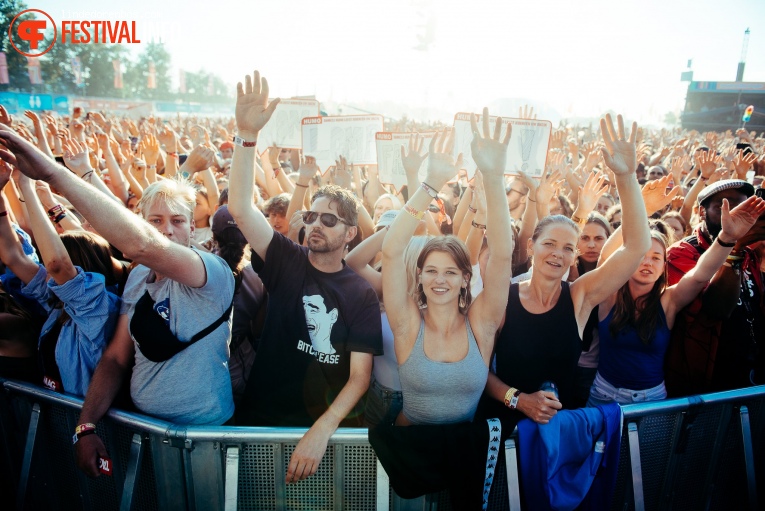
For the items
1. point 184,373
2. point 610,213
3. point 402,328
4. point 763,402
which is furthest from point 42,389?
point 610,213

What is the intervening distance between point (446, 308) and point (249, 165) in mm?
1279

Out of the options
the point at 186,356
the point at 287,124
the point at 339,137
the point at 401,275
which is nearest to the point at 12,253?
the point at 186,356

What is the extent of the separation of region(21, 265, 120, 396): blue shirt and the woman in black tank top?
2050 millimetres

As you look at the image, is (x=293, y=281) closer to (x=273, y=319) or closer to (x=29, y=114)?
(x=273, y=319)

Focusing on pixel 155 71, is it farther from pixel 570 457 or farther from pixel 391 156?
pixel 570 457

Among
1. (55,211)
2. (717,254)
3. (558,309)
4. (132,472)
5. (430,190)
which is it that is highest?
(430,190)

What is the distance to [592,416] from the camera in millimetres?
2174

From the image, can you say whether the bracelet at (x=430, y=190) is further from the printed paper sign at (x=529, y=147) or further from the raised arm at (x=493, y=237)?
the printed paper sign at (x=529, y=147)

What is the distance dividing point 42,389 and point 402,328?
191 cm

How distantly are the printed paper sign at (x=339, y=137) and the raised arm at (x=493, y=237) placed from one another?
2.91m

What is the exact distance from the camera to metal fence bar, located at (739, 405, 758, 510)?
2.41m

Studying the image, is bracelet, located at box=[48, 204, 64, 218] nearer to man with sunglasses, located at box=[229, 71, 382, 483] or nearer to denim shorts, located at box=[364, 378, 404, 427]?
man with sunglasses, located at box=[229, 71, 382, 483]

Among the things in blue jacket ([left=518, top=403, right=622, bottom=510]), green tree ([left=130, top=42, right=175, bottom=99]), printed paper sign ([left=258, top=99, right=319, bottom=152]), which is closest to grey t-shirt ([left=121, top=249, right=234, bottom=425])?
blue jacket ([left=518, top=403, right=622, bottom=510])

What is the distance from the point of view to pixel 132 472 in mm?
2080
